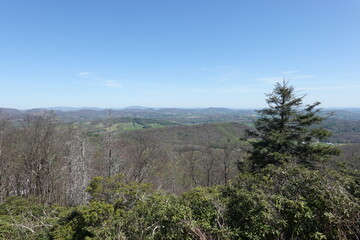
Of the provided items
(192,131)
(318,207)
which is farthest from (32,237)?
(192,131)

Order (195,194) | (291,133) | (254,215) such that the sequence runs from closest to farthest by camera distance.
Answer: (254,215) → (195,194) → (291,133)

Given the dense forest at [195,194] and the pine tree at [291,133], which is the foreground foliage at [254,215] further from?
the pine tree at [291,133]

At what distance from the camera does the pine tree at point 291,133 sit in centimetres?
1175

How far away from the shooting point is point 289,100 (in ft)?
40.8

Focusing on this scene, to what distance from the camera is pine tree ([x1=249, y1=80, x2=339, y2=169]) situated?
11750mm

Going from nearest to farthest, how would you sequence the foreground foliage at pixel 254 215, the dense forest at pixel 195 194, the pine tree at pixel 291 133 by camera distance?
1. the foreground foliage at pixel 254 215
2. the dense forest at pixel 195 194
3. the pine tree at pixel 291 133

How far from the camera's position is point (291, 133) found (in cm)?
1230

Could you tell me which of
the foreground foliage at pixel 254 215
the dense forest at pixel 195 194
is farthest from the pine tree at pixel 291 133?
the foreground foliage at pixel 254 215

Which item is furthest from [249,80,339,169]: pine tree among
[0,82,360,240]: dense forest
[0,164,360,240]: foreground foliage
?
[0,164,360,240]: foreground foliage

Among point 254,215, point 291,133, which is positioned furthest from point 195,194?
point 291,133

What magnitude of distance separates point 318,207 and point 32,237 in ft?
29.4

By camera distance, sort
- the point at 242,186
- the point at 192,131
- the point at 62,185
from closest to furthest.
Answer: the point at 242,186
the point at 62,185
the point at 192,131

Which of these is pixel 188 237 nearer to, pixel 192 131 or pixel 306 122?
pixel 306 122

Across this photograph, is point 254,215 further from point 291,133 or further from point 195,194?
point 291,133
